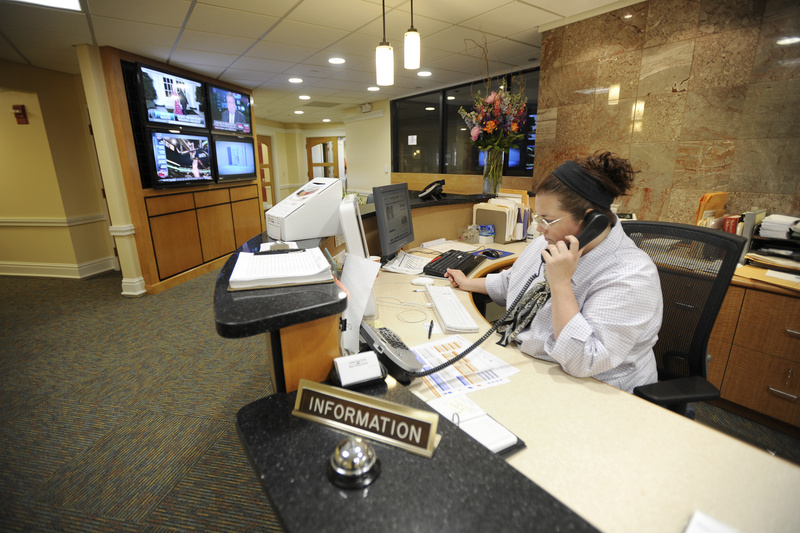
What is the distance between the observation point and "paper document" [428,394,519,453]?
76cm

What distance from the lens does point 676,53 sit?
8.55 feet

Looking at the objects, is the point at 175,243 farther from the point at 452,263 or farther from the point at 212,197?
the point at 452,263

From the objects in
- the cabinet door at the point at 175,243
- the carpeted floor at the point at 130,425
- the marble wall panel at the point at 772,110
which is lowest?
the carpeted floor at the point at 130,425

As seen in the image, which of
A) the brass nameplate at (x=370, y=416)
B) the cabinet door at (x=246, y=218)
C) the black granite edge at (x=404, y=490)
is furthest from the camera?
the cabinet door at (x=246, y=218)

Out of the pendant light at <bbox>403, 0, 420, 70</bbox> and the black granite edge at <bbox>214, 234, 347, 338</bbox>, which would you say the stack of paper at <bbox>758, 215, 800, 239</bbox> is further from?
the black granite edge at <bbox>214, 234, 347, 338</bbox>

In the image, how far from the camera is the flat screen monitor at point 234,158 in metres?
4.77

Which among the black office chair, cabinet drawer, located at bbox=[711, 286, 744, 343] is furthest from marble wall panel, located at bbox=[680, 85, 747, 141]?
the black office chair

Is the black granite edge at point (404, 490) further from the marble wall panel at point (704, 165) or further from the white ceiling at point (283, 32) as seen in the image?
the white ceiling at point (283, 32)

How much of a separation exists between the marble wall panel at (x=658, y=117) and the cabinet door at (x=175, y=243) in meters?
4.71

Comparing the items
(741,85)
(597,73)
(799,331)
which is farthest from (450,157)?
(799,331)

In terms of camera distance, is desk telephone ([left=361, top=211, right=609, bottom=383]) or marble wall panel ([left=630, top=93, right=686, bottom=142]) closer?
desk telephone ([left=361, top=211, right=609, bottom=383])

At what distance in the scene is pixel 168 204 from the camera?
4164 mm

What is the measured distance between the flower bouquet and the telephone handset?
1824 mm

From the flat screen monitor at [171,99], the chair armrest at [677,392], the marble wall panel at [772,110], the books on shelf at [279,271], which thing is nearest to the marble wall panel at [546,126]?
the marble wall panel at [772,110]
